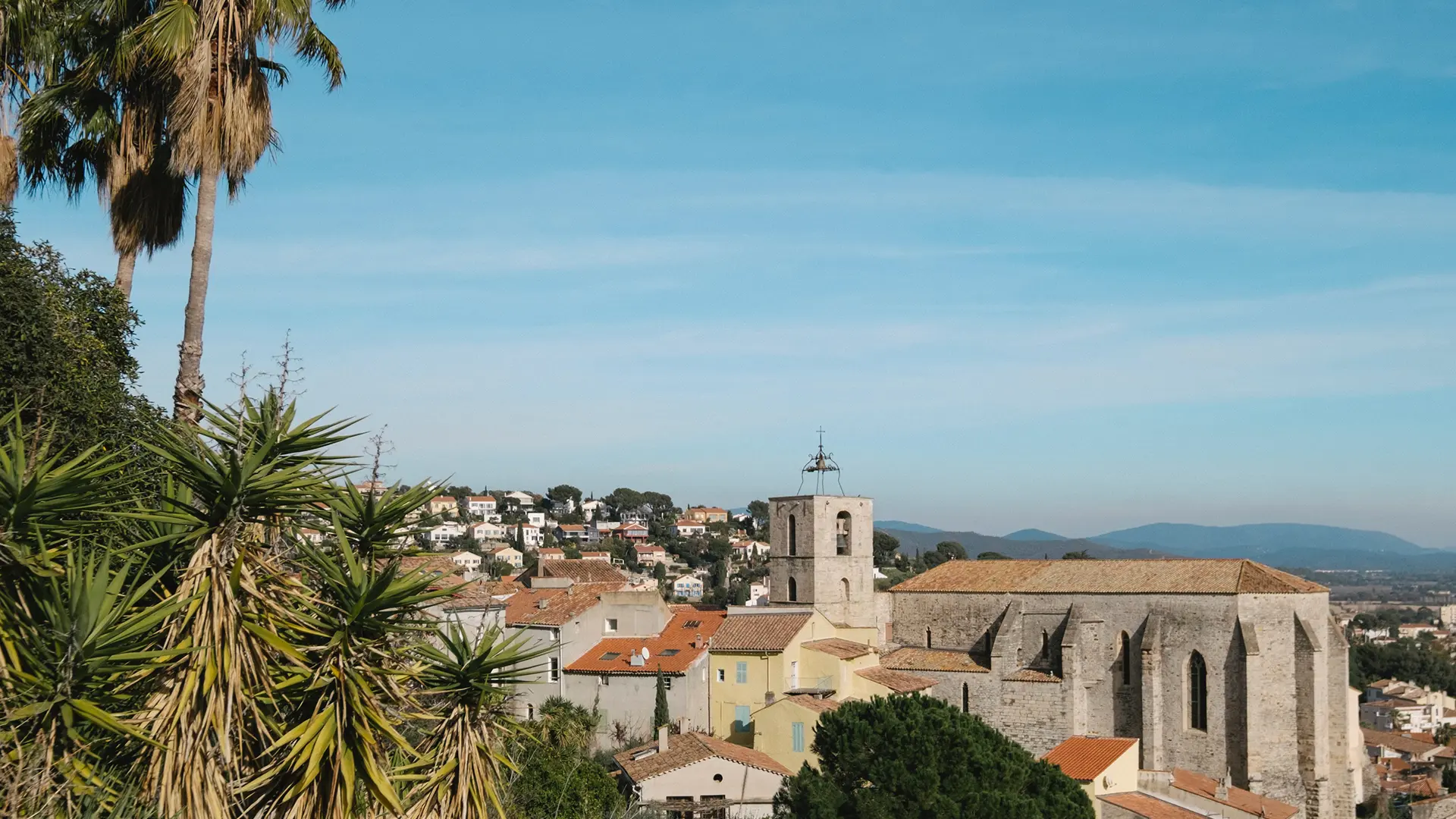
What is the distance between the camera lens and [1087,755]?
128ft

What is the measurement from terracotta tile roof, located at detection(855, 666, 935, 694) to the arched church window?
631 cm

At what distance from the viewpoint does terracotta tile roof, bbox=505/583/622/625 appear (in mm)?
42781

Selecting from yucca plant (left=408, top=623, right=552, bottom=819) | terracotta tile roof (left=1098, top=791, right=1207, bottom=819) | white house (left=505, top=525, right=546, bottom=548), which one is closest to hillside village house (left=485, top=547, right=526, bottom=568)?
white house (left=505, top=525, right=546, bottom=548)

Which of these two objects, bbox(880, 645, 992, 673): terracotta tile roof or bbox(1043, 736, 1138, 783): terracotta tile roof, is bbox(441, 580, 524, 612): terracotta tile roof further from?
bbox(1043, 736, 1138, 783): terracotta tile roof

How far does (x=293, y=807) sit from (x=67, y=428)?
7188mm

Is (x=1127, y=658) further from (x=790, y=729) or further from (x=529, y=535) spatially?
(x=529, y=535)

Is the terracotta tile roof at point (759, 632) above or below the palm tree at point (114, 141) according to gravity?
below

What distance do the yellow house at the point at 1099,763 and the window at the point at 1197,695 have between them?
3.43m

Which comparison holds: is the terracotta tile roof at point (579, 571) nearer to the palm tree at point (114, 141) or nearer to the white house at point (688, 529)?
the palm tree at point (114, 141)

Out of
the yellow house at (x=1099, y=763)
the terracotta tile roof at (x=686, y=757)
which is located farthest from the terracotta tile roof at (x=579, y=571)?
the yellow house at (x=1099, y=763)

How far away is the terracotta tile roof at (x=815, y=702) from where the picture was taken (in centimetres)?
3747

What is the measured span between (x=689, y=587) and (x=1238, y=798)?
92.2m

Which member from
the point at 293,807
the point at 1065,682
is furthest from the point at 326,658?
the point at 1065,682

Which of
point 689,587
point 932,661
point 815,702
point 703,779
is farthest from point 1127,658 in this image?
point 689,587
